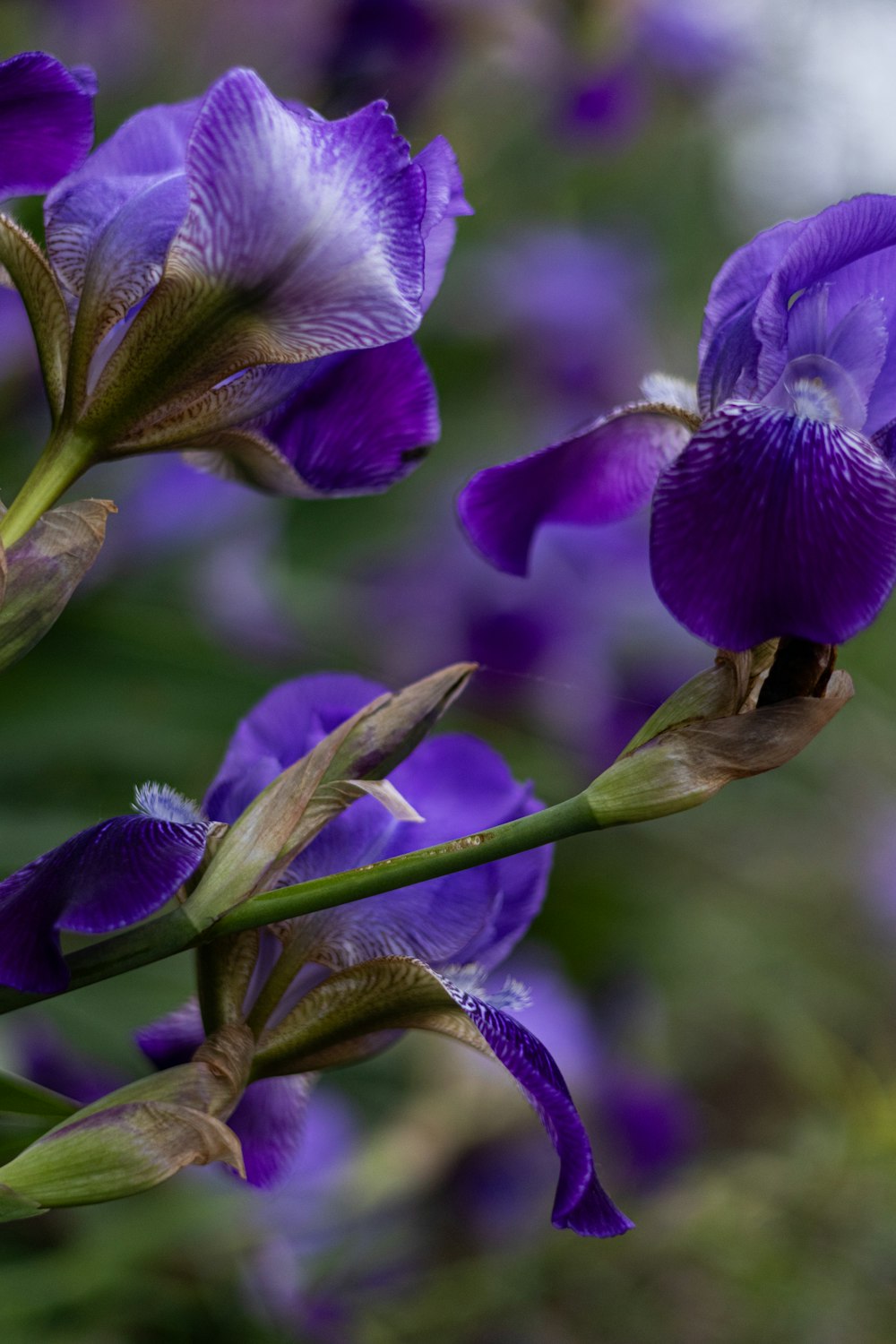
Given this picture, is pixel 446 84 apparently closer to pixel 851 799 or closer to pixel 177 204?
pixel 177 204

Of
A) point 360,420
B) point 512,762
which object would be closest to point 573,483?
point 360,420

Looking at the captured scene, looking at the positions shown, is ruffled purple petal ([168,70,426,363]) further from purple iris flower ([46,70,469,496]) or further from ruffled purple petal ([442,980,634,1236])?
ruffled purple petal ([442,980,634,1236])

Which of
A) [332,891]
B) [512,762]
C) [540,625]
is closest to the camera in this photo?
[332,891]

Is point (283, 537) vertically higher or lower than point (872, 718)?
higher

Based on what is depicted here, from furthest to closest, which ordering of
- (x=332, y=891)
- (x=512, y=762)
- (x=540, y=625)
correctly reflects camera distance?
(x=540, y=625)
(x=512, y=762)
(x=332, y=891)

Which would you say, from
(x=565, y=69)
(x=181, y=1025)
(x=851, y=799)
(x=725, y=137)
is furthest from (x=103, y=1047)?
(x=725, y=137)

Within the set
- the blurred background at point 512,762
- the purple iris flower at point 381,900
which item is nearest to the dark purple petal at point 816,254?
the purple iris flower at point 381,900

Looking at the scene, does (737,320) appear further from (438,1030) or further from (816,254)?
(438,1030)
